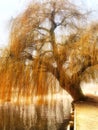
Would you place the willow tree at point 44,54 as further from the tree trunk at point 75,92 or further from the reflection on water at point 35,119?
the reflection on water at point 35,119

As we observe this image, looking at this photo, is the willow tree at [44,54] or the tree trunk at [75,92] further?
the tree trunk at [75,92]

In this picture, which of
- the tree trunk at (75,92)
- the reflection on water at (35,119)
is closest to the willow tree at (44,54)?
the tree trunk at (75,92)

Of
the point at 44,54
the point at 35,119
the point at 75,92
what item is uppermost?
the point at 44,54

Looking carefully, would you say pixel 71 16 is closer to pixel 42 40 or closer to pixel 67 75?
pixel 42 40

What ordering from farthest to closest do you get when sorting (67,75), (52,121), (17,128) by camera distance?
(67,75) < (52,121) < (17,128)

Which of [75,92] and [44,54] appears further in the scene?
[75,92]

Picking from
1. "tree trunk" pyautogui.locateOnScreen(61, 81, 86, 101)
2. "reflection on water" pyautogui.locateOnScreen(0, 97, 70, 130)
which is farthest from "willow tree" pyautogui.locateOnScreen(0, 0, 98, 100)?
"reflection on water" pyautogui.locateOnScreen(0, 97, 70, 130)

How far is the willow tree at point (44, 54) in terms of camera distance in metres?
5.09

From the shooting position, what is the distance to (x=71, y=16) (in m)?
5.70

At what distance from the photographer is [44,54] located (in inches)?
204

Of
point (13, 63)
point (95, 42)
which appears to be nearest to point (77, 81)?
point (95, 42)

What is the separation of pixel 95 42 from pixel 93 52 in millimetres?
155

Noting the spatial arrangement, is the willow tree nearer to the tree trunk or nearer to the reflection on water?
the tree trunk

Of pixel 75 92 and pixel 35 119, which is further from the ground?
pixel 75 92
